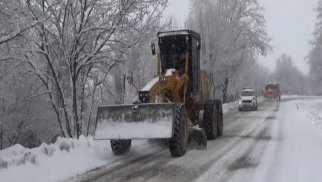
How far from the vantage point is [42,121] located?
113 feet

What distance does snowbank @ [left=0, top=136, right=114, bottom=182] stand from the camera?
950 cm

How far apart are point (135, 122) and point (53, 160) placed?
2404 millimetres

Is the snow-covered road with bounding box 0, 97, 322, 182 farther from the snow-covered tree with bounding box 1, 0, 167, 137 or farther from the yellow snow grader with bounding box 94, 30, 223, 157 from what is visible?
the snow-covered tree with bounding box 1, 0, 167, 137

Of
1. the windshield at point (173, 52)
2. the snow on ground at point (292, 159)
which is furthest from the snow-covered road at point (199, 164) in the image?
the windshield at point (173, 52)

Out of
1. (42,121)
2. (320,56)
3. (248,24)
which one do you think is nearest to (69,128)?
(42,121)

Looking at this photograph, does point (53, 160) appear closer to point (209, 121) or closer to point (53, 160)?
point (53, 160)

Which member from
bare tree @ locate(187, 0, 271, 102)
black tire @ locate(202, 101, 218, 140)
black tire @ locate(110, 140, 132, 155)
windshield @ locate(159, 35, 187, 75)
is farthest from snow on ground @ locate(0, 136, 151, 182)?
bare tree @ locate(187, 0, 271, 102)

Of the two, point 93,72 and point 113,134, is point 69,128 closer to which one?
point 93,72

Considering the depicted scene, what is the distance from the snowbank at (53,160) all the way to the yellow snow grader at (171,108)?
540 mm

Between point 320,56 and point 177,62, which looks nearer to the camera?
point 177,62

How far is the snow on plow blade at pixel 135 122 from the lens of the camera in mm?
12016

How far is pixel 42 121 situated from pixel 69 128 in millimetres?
16885

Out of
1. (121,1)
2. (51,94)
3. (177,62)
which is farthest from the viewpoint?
(51,94)

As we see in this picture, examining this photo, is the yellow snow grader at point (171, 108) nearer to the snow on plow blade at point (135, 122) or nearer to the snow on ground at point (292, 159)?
the snow on plow blade at point (135, 122)
